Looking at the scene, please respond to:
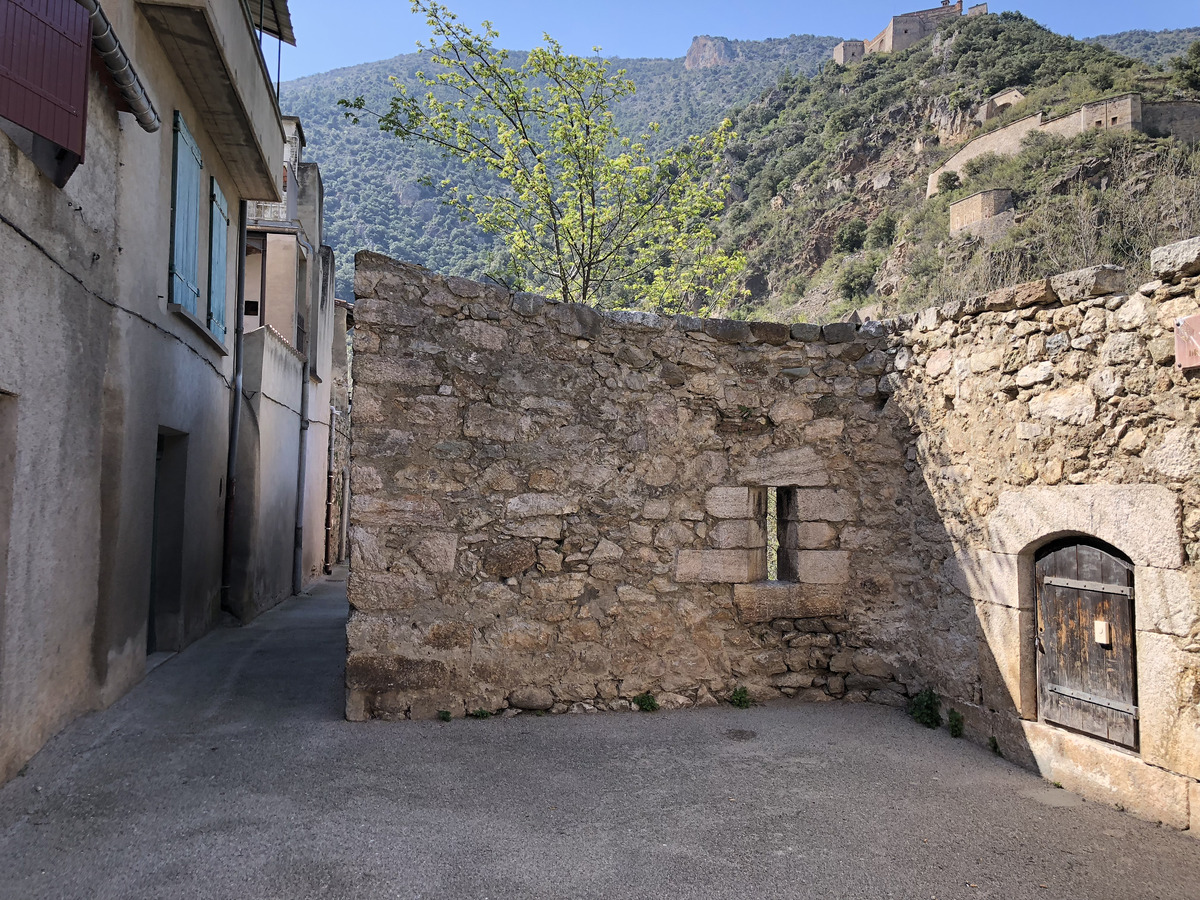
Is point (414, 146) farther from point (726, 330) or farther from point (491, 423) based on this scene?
point (491, 423)

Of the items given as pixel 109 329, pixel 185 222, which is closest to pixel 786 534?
pixel 109 329

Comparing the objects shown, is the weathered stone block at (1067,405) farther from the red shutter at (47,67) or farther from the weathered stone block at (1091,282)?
the red shutter at (47,67)

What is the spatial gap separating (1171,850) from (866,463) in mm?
2635

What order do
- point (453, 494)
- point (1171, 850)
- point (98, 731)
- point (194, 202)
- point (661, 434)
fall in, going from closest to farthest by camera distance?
point (1171, 850) → point (98, 731) → point (453, 494) → point (661, 434) → point (194, 202)

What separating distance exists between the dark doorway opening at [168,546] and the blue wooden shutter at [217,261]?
4.06ft

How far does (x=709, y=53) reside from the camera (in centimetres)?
10381

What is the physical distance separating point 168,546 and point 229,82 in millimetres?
3754

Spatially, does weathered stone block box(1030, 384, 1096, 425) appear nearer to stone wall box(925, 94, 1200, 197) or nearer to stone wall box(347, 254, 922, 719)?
stone wall box(347, 254, 922, 719)

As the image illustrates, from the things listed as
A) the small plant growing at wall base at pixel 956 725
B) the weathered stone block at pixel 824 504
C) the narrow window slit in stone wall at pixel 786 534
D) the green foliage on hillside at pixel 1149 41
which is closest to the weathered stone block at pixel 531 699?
the narrow window slit in stone wall at pixel 786 534

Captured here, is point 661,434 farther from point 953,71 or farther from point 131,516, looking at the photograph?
point 953,71

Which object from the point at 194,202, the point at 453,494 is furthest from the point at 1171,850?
the point at 194,202

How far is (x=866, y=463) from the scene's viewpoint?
5.16m

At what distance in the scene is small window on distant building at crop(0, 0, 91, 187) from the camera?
10.4 ft

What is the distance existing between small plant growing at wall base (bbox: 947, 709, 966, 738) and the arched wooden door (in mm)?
557
